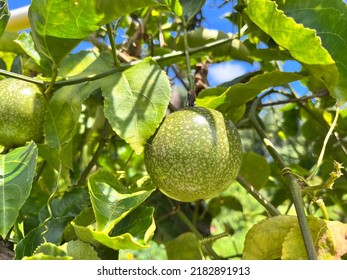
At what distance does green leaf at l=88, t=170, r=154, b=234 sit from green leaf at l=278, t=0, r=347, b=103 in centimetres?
34

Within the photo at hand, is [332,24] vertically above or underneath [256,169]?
above

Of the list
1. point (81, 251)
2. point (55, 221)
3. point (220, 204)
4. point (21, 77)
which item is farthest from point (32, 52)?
point (220, 204)

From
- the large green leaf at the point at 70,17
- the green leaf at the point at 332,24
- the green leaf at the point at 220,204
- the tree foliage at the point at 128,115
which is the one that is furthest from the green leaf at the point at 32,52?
the green leaf at the point at 220,204

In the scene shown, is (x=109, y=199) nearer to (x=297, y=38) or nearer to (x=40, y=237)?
(x=40, y=237)

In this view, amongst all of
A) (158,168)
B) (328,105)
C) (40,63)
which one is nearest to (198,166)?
(158,168)

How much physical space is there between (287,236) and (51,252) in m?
0.33

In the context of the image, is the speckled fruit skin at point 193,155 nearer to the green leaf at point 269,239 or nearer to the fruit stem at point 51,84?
the green leaf at point 269,239

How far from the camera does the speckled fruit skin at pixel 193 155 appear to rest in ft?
2.60

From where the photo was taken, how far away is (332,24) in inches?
33.2

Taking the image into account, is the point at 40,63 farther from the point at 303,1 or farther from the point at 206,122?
the point at 303,1

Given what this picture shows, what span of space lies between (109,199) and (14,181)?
0.13 m

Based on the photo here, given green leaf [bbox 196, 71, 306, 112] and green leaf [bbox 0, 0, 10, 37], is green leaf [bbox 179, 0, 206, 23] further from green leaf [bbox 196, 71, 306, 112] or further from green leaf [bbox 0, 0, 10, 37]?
green leaf [bbox 0, 0, 10, 37]

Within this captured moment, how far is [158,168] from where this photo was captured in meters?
0.81

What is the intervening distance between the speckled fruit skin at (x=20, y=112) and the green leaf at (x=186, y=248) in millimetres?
376
